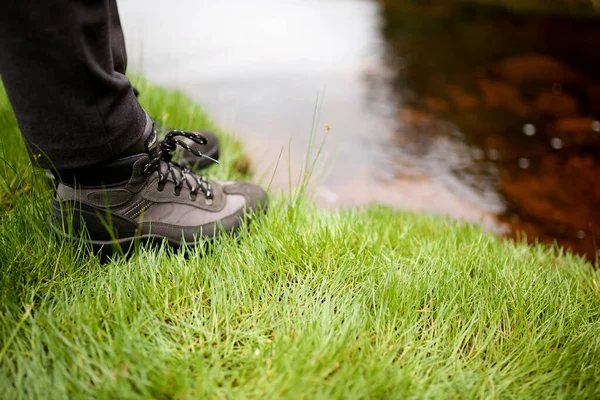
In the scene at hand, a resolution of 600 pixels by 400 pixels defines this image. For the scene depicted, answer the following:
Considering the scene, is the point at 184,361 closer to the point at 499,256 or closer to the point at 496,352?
the point at 496,352

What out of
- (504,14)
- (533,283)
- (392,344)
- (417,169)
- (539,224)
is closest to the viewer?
(392,344)

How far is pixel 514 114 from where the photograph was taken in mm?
4734

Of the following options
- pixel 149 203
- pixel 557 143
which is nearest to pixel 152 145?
pixel 149 203

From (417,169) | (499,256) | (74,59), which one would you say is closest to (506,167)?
(417,169)

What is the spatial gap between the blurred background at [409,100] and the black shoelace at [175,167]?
591mm

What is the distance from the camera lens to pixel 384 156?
3.86 meters

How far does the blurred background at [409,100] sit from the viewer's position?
11.1ft

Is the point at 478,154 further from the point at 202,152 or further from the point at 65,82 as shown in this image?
the point at 65,82

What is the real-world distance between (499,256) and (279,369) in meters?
1.18

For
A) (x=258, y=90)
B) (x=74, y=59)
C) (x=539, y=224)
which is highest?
(x=74, y=59)

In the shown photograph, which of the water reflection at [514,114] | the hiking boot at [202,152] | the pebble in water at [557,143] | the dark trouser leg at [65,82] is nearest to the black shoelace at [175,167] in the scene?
the dark trouser leg at [65,82]

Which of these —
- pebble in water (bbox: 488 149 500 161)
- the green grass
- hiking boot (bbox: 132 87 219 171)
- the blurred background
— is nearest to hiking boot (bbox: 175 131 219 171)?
hiking boot (bbox: 132 87 219 171)

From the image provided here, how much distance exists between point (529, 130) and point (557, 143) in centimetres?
33

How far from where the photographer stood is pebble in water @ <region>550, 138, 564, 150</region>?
4.08 m
